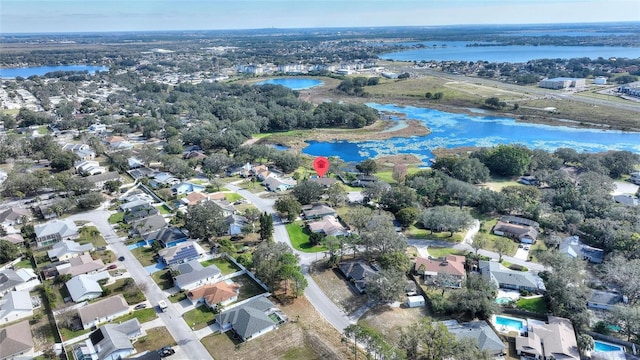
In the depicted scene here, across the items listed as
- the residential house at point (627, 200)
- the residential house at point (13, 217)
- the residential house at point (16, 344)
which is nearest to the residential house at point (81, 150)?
the residential house at point (13, 217)

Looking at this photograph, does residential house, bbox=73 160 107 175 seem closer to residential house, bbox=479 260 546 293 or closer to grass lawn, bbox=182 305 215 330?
grass lawn, bbox=182 305 215 330

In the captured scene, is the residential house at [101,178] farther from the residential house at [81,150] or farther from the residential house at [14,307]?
the residential house at [14,307]

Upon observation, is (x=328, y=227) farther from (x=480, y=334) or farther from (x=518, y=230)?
(x=518, y=230)

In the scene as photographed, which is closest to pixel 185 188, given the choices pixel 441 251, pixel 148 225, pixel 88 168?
pixel 148 225

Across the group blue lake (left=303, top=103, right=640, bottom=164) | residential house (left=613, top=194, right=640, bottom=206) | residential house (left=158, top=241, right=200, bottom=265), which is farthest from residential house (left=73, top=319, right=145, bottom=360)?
residential house (left=613, top=194, right=640, bottom=206)

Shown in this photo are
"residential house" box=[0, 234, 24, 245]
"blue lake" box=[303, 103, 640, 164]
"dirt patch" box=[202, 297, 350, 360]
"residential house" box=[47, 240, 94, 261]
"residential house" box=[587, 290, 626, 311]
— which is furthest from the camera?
"blue lake" box=[303, 103, 640, 164]

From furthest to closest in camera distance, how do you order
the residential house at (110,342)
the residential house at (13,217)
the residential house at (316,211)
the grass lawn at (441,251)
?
1. the residential house at (316,211)
2. the residential house at (13,217)
3. the grass lawn at (441,251)
4. the residential house at (110,342)
